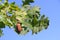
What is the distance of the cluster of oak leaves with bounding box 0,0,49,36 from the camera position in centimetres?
245

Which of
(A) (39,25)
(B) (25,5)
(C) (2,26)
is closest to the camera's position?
(A) (39,25)

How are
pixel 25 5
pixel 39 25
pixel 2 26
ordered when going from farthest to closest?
pixel 25 5 < pixel 2 26 < pixel 39 25

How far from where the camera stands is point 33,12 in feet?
8.63

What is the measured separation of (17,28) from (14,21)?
86 mm

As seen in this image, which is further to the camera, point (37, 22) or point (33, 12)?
point (33, 12)

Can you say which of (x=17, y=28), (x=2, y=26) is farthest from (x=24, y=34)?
(x=2, y=26)

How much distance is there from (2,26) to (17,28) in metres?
0.20

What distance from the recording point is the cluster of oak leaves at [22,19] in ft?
8.04

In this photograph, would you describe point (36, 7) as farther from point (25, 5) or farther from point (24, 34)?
point (24, 34)

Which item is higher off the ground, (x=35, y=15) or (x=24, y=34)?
(x=35, y=15)

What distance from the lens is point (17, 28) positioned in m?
2.51

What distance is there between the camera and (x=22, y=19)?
2553 millimetres

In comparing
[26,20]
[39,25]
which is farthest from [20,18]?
[39,25]

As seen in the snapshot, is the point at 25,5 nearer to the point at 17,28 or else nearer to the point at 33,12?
the point at 33,12
